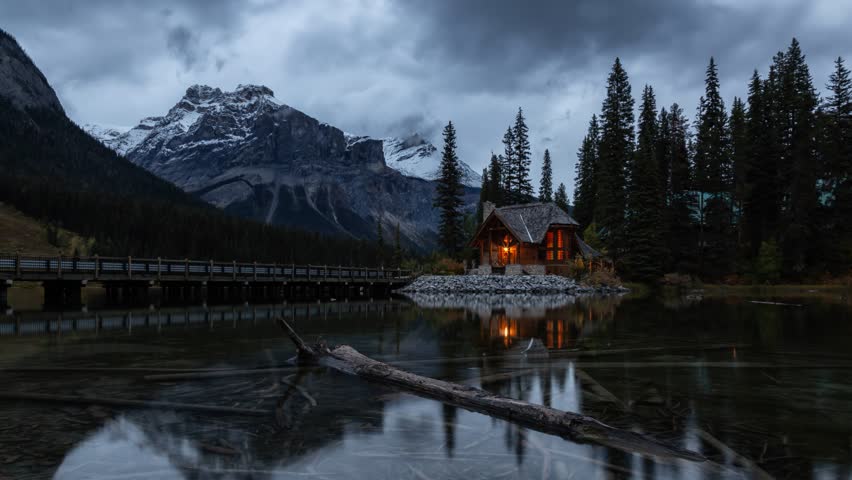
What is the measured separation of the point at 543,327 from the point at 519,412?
14268mm

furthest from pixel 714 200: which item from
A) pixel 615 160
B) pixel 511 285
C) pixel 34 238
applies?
pixel 34 238

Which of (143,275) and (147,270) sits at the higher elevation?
(147,270)

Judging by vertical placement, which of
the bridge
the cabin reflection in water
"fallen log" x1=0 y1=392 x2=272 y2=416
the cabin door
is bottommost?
the cabin reflection in water

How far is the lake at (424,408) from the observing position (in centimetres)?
621

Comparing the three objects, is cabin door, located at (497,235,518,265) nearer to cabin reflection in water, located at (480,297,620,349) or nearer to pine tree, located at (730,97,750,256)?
pine tree, located at (730,97,750,256)

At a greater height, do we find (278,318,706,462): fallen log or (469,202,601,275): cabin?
(469,202,601,275): cabin

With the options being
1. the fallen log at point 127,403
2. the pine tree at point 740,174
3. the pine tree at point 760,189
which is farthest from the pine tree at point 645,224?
the fallen log at point 127,403

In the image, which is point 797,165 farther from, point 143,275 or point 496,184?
point 143,275

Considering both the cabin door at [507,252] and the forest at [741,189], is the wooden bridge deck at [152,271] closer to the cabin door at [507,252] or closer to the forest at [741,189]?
the cabin door at [507,252]

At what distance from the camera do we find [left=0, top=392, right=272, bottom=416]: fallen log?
852 centimetres

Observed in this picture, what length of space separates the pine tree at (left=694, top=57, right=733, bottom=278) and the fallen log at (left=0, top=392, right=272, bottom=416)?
200 feet

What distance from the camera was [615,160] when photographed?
62781 mm

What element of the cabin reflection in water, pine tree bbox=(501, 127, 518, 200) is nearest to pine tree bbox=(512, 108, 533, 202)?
pine tree bbox=(501, 127, 518, 200)

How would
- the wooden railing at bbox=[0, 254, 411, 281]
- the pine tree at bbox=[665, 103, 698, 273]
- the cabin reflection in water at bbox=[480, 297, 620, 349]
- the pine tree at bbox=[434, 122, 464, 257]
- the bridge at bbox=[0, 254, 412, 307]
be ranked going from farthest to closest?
the pine tree at bbox=[434, 122, 464, 257], the pine tree at bbox=[665, 103, 698, 273], the bridge at bbox=[0, 254, 412, 307], the wooden railing at bbox=[0, 254, 411, 281], the cabin reflection in water at bbox=[480, 297, 620, 349]
